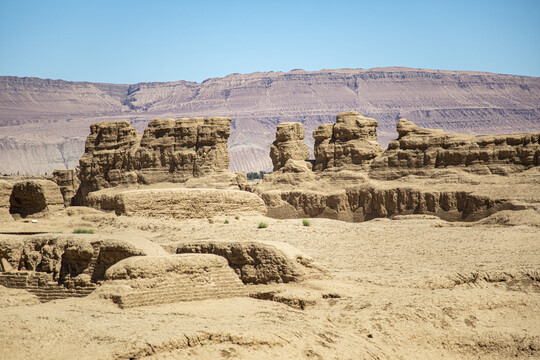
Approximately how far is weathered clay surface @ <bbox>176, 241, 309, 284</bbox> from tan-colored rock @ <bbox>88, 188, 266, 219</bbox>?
29.5 feet

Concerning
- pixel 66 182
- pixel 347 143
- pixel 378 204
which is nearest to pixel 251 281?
pixel 378 204

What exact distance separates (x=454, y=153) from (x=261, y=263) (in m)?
26.3

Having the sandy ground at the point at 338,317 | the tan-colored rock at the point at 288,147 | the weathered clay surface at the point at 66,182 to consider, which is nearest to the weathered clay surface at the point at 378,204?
the tan-colored rock at the point at 288,147

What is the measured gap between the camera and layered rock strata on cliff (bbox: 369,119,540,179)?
37.3 metres

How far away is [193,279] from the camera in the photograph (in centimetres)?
1369

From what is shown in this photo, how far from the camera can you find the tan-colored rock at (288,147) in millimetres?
49438

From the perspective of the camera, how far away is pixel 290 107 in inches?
7490

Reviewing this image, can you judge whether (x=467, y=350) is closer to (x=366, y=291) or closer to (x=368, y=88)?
(x=366, y=291)

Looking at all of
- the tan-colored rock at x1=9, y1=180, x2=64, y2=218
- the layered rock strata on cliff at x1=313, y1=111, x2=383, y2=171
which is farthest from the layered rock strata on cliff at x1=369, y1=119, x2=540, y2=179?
the tan-colored rock at x1=9, y1=180, x2=64, y2=218

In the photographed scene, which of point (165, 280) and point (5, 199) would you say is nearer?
point (165, 280)

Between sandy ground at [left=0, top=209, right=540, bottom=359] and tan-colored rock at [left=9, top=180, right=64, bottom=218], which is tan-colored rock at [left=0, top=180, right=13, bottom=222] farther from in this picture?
tan-colored rock at [left=9, top=180, right=64, bottom=218]

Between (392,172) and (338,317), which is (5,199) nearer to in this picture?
(338,317)

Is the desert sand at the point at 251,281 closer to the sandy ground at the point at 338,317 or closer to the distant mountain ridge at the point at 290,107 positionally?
the sandy ground at the point at 338,317

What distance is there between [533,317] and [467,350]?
192cm
